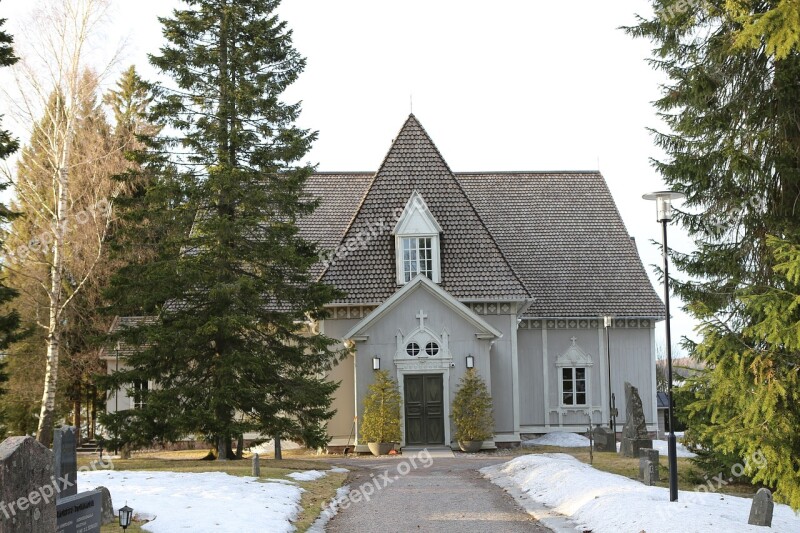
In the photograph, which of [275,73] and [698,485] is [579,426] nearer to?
→ [698,485]

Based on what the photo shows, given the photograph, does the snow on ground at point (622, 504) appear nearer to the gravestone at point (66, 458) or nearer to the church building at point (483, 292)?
the gravestone at point (66, 458)

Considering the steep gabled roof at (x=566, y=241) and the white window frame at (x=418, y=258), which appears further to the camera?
the steep gabled roof at (x=566, y=241)

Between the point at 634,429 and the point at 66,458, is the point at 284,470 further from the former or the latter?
the point at 634,429

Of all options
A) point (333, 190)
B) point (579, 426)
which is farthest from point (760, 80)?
point (333, 190)

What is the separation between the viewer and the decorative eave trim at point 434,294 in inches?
1033

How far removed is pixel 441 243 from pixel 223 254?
29.8ft

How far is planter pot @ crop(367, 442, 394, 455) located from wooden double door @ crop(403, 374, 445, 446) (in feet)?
3.04

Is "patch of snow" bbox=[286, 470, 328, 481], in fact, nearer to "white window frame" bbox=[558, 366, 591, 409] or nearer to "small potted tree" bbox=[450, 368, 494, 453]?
"small potted tree" bbox=[450, 368, 494, 453]

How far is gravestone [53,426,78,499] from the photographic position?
1106cm

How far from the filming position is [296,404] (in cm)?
2155

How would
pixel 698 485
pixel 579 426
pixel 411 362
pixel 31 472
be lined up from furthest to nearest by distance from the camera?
pixel 579 426 < pixel 411 362 < pixel 698 485 < pixel 31 472

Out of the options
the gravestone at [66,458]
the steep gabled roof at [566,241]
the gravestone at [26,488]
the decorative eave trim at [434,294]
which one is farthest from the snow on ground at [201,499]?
the steep gabled roof at [566,241]

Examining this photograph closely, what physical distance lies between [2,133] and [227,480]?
31.1 ft

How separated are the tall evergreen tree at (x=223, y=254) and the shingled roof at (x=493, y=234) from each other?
5.76 metres
